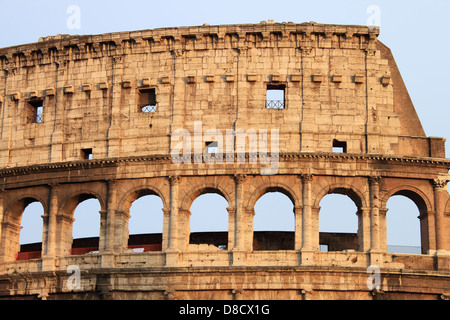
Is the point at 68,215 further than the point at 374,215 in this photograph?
Yes

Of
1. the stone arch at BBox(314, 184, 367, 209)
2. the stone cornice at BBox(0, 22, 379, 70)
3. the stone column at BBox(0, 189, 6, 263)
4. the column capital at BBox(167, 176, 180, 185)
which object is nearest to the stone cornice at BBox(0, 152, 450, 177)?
the column capital at BBox(167, 176, 180, 185)

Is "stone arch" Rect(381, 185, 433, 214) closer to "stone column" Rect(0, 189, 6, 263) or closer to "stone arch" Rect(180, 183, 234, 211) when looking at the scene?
"stone arch" Rect(180, 183, 234, 211)

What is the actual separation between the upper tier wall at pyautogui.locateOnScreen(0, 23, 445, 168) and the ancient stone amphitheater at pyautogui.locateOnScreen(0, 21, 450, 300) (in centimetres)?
6

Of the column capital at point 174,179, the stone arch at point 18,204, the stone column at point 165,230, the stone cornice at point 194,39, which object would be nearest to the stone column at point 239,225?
the column capital at point 174,179

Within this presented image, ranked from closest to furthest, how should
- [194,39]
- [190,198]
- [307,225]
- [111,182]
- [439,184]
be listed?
[307,225] < [439,184] < [190,198] < [111,182] < [194,39]

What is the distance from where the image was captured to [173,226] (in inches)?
1646

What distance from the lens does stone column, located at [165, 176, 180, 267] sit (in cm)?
4131

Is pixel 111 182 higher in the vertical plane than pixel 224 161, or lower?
lower

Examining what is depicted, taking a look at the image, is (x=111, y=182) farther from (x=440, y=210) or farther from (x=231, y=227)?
(x=440, y=210)

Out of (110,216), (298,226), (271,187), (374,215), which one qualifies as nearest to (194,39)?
(271,187)

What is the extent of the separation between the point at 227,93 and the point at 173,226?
5.78 m

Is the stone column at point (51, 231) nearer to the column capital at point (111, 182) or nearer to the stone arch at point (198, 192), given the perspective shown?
the column capital at point (111, 182)

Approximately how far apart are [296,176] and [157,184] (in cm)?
545
